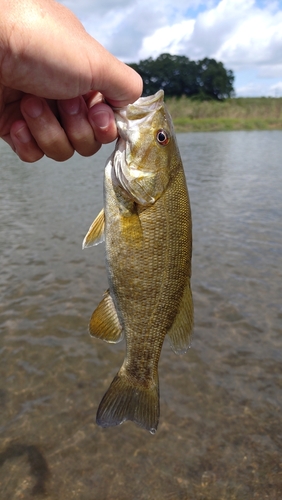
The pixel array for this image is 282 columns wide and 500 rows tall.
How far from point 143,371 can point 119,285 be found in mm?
644

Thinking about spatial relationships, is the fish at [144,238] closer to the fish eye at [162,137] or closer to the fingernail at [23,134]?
the fish eye at [162,137]

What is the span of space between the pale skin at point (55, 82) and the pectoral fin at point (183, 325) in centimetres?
114

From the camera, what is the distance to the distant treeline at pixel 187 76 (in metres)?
88.4

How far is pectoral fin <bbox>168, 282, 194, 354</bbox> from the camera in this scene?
2.55 meters

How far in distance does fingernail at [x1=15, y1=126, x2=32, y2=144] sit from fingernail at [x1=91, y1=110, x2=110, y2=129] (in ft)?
1.47

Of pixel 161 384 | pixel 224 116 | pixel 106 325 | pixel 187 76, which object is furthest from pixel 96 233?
pixel 187 76

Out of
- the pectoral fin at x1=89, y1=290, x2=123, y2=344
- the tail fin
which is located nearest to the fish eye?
the pectoral fin at x1=89, y1=290, x2=123, y2=344

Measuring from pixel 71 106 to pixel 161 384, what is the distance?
12.7 feet

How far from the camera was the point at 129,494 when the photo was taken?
3830mm

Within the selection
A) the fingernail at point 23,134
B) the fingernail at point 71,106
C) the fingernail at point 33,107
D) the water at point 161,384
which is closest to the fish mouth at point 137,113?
the fingernail at point 71,106

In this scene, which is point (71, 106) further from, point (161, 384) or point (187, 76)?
point (187, 76)

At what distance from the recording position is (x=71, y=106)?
8.05 ft

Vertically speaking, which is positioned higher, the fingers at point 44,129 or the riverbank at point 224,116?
the riverbank at point 224,116

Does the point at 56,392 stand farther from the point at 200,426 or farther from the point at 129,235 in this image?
the point at 129,235
